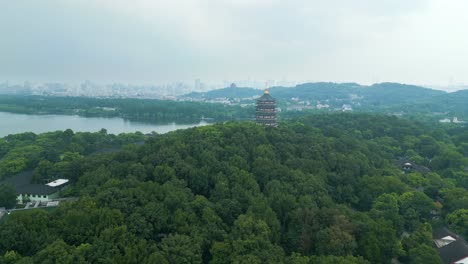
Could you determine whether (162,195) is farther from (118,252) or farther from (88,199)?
(118,252)

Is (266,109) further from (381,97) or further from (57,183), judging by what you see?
(381,97)

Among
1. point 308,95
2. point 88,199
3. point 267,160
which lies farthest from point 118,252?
point 308,95

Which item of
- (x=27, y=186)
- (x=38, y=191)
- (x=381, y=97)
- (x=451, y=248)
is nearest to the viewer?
(x=451, y=248)

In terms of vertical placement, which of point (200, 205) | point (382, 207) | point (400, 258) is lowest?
point (400, 258)

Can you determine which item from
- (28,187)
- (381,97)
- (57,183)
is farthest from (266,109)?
(381,97)

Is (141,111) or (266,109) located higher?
(266,109)

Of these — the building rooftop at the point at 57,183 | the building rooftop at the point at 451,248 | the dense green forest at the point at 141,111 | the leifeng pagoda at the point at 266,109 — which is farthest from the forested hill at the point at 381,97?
the building rooftop at the point at 57,183

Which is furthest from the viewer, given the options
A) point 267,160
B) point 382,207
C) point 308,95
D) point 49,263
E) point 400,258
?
point 308,95
